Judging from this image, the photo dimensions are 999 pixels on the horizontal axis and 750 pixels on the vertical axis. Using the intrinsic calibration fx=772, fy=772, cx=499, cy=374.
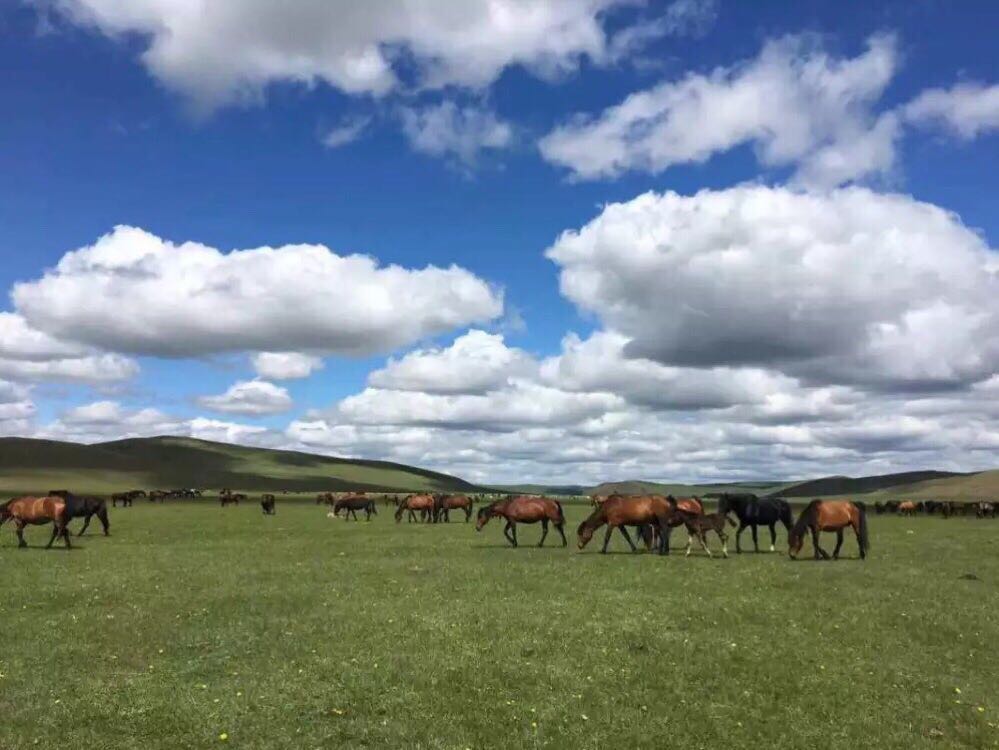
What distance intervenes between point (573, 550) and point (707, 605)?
14065 mm

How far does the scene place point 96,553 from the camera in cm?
3259

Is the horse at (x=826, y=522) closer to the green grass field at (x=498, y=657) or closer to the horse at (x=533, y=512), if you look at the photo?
the green grass field at (x=498, y=657)

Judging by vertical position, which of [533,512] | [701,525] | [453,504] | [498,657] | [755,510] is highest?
[755,510]

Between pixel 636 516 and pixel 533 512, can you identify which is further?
pixel 533 512

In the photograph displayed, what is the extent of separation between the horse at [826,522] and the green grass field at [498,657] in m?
4.71

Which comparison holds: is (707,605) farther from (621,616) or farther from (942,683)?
(942,683)

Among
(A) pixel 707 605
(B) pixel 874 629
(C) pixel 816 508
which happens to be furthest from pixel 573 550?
(B) pixel 874 629

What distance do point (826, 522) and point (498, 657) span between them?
21.5 meters

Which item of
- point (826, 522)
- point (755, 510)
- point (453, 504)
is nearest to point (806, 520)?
point (826, 522)

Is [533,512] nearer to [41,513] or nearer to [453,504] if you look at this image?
[41,513]

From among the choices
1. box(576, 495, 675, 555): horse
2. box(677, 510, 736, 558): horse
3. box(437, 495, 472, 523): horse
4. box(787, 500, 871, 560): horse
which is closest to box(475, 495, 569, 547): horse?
box(576, 495, 675, 555): horse

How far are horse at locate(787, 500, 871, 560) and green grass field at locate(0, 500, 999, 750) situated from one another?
471 centimetres

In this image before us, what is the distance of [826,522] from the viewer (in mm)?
32000

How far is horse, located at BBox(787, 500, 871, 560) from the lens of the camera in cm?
3156
